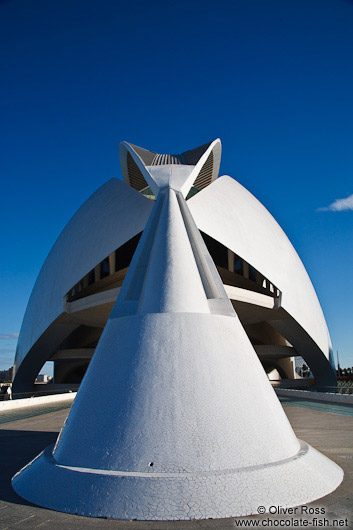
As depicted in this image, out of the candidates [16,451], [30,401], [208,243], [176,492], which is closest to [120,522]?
[176,492]

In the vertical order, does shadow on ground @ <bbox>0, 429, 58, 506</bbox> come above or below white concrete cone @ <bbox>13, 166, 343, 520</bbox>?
below

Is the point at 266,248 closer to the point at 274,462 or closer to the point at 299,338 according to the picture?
the point at 299,338

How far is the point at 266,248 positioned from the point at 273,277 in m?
1.60

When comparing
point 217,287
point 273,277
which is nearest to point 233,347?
point 217,287

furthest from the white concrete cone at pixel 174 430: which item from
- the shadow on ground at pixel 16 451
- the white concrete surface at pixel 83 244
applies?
the white concrete surface at pixel 83 244

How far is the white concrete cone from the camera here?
2945mm

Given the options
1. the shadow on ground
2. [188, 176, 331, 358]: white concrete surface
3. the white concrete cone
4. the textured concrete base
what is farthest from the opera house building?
the textured concrete base

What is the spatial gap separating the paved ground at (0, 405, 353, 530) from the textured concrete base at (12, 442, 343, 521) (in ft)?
0.21

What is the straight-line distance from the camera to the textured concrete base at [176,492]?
283cm

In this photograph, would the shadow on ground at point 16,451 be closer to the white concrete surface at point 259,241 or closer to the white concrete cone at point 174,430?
the white concrete cone at point 174,430

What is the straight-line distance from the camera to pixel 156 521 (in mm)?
2777

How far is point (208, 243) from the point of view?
965 inches

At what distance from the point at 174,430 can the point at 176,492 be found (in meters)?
0.49

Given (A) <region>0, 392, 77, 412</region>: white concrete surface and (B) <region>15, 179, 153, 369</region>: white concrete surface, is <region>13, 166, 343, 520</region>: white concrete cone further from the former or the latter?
(B) <region>15, 179, 153, 369</region>: white concrete surface
